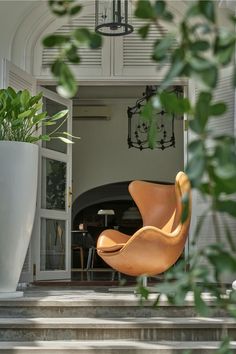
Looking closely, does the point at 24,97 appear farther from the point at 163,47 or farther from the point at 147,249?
the point at 163,47

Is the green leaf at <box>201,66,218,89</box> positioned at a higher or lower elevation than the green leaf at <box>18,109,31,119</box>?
lower

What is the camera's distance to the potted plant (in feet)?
14.3

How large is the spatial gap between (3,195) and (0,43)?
2.54 meters

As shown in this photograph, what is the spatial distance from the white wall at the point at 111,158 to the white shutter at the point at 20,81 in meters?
6.21

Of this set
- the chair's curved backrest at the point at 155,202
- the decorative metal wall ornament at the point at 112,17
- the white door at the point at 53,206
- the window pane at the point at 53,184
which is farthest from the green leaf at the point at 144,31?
the window pane at the point at 53,184

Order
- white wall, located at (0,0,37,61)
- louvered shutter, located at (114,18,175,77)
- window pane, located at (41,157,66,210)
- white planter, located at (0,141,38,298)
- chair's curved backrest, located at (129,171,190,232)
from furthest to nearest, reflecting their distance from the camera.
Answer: window pane, located at (41,157,66,210) → louvered shutter, located at (114,18,175,77) → white wall, located at (0,0,37,61) → chair's curved backrest, located at (129,171,190,232) → white planter, located at (0,141,38,298)

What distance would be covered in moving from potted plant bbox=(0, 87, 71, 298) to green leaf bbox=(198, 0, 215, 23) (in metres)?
3.83

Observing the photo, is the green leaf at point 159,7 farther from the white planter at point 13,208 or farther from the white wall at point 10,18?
the white wall at point 10,18

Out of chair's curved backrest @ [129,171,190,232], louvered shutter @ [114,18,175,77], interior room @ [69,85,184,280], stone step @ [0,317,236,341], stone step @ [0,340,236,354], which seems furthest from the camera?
interior room @ [69,85,184,280]

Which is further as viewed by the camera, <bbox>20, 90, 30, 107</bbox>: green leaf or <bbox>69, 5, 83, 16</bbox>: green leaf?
<bbox>20, 90, 30, 107</bbox>: green leaf

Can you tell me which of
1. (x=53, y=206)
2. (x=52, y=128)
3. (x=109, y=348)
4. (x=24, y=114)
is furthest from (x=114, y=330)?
(x=52, y=128)

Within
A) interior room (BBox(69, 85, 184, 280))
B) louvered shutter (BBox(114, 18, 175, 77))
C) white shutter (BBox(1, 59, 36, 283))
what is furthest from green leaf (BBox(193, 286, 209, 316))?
interior room (BBox(69, 85, 184, 280))

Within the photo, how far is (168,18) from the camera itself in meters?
0.63

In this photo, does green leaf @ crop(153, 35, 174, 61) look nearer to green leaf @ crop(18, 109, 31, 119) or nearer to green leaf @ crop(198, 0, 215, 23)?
green leaf @ crop(198, 0, 215, 23)
